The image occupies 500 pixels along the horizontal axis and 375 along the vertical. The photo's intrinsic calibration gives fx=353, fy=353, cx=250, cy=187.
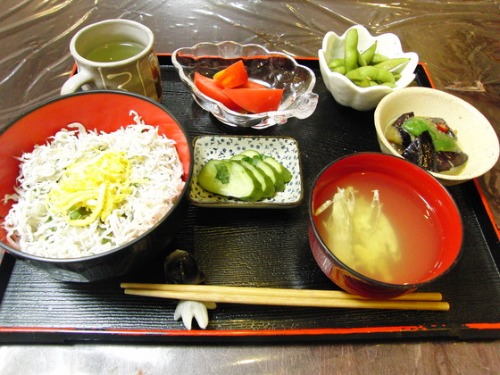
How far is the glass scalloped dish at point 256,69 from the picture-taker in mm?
1685

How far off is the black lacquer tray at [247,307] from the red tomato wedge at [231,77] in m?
0.64

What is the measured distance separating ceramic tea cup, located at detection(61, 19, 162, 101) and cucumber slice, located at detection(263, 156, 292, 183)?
2.02ft

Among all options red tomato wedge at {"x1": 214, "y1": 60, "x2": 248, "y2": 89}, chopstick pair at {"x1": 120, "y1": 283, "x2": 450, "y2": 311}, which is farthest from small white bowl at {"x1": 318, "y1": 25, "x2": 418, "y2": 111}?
chopstick pair at {"x1": 120, "y1": 283, "x2": 450, "y2": 311}

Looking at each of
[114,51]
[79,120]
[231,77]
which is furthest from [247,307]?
[114,51]

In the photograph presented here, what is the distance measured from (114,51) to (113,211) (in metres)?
0.80

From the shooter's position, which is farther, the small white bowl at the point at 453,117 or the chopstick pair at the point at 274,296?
the small white bowl at the point at 453,117

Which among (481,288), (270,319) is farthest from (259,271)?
(481,288)

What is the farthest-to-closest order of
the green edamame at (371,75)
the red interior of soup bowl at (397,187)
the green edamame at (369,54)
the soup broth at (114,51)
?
the green edamame at (369,54)
the green edamame at (371,75)
the soup broth at (114,51)
the red interior of soup bowl at (397,187)

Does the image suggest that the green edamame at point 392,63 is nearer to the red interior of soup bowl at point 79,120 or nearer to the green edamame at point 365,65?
the green edamame at point 365,65

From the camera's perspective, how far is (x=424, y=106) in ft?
5.48

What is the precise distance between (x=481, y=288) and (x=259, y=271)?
2.64 ft

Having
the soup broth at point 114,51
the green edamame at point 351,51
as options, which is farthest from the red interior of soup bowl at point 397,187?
the soup broth at point 114,51

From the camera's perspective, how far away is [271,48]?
7.97 feet

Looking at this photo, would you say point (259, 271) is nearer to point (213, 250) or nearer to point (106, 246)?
point (213, 250)
